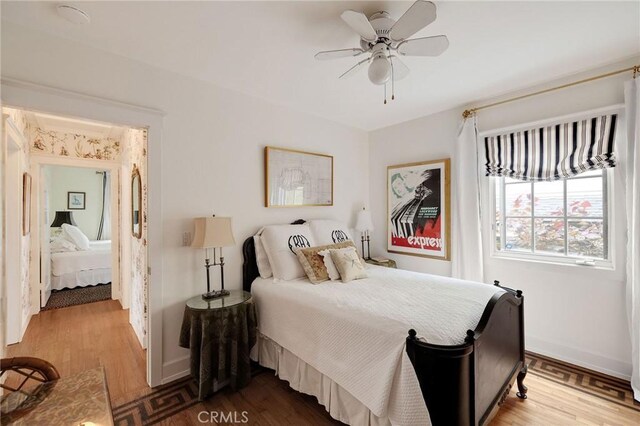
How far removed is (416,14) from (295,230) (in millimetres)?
2085

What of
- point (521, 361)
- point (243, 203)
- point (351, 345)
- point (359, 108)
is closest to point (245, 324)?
point (351, 345)

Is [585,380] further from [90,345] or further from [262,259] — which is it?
[90,345]

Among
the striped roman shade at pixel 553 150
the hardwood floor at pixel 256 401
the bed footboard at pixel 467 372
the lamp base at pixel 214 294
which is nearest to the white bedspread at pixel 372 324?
the bed footboard at pixel 467 372

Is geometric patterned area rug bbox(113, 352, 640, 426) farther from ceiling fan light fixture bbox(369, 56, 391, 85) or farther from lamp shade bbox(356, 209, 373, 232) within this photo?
ceiling fan light fixture bbox(369, 56, 391, 85)

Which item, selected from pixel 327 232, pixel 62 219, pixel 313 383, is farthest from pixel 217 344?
pixel 62 219

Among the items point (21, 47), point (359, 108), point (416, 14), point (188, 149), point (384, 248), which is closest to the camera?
point (416, 14)

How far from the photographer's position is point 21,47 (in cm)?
179

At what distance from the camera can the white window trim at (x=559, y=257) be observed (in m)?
2.38

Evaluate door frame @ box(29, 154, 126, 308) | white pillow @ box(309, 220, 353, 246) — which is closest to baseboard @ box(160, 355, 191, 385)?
white pillow @ box(309, 220, 353, 246)

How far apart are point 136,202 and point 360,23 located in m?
2.90

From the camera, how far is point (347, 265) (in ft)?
8.52

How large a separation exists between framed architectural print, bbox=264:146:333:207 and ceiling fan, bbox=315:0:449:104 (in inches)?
55.6

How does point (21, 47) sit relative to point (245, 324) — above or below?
above

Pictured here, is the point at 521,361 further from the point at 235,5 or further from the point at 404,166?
the point at 235,5
